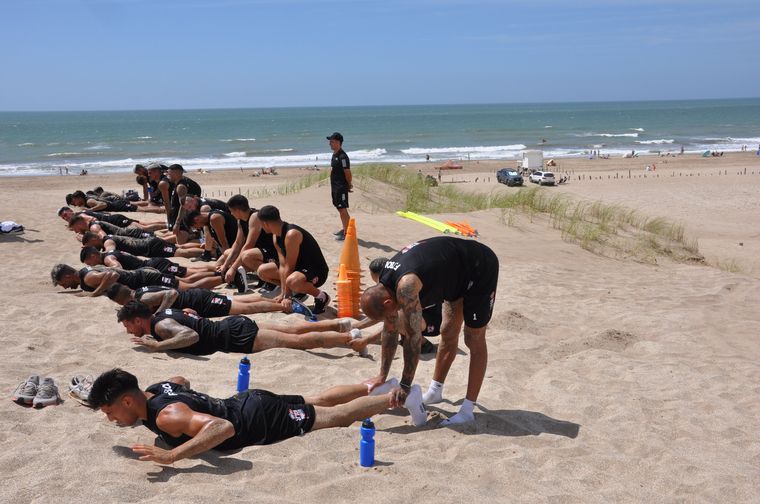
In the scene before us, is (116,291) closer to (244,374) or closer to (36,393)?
(36,393)

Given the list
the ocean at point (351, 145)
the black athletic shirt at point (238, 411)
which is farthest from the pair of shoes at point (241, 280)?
the ocean at point (351, 145)

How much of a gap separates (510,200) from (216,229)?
27.0 ft

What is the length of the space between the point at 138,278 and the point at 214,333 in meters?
2.26

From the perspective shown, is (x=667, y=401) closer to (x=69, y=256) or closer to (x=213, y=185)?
(x=69, y=256)

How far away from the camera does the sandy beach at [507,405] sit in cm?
414

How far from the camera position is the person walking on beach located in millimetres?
4727

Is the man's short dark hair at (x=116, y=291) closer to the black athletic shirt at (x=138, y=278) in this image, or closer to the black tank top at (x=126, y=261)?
the black athletic shirt at (x=138, y=278)

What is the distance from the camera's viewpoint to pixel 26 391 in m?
5.14

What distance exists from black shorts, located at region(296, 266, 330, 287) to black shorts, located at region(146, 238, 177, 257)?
3645 mm

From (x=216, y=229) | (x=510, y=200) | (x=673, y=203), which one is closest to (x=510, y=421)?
(x=216, y=229)

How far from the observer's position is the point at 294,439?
4719mm

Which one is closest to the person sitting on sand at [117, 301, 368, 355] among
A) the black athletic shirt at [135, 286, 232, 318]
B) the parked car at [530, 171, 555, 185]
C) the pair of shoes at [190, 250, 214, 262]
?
the black athletic shirt at [135, 286, 232, 318]

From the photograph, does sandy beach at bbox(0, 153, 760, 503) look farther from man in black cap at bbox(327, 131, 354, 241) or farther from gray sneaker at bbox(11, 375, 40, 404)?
man in black cap at bbox(327, 131, 354, 241)

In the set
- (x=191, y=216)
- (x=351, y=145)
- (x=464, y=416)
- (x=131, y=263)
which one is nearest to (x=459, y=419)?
(x=464, y=416)
